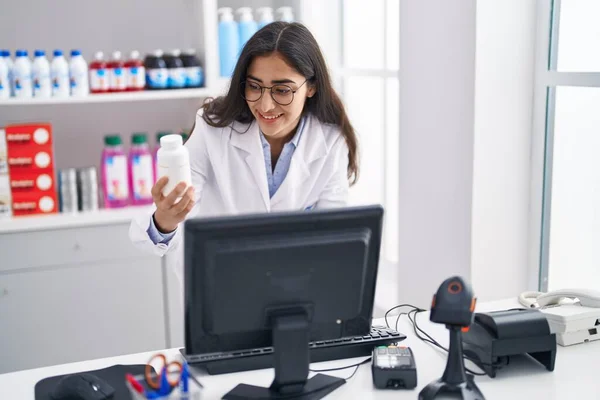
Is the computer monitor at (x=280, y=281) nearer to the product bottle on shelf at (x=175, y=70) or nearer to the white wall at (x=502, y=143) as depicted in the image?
the white wall at (x=502, y=143)

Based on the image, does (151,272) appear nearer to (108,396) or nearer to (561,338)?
(108,396)

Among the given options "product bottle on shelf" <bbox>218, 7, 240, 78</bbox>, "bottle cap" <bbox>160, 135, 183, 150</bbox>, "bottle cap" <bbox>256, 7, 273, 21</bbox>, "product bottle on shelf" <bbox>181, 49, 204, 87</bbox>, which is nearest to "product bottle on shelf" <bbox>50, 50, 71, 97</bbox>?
"product bottle on shelf" <bbox>181, 49, 204, 87</bbox>

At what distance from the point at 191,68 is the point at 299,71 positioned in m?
1.32

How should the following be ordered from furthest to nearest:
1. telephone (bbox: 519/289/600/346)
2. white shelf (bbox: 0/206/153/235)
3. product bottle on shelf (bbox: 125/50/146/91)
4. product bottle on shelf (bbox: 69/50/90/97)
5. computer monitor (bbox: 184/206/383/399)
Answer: product bottle on shelf (bbox: 125/50/146/91)
product bottle on shelf (bbox: 69/50/90/97)
white shelf (bbox: 0/206/153/235)
telephone (bbox: 519/289/600/346)
computer monitor (bbox: 184/206/383/399)

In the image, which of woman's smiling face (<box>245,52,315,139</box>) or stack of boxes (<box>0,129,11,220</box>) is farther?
stack of boxes (<box>0,129,11,220</box>)

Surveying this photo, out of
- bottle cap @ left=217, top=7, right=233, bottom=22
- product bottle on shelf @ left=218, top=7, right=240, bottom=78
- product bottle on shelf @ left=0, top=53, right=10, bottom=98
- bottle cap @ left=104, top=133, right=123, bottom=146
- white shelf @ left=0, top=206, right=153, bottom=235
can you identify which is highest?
bottle cap @ left=217, top=7, right=233, bottom=22

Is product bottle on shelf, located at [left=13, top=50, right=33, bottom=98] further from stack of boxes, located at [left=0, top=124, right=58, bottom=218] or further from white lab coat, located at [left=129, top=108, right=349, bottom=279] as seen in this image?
white lab coat, located at [left=129, top=108, right=349, bottom=279]

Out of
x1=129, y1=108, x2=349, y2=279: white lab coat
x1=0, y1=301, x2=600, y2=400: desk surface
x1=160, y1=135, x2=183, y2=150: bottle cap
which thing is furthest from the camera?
x1=129, y1=108, x2=349, y2=279: white lab coat

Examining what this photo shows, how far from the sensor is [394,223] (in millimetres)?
3191

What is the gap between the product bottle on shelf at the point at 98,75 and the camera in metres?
3.03

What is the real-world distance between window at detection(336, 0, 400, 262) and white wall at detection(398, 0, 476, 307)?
45 centimetres

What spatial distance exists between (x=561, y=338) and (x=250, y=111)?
1.05 metres

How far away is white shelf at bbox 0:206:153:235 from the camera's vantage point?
2.87 meters

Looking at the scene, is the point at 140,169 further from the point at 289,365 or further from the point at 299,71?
the point at 289,365
